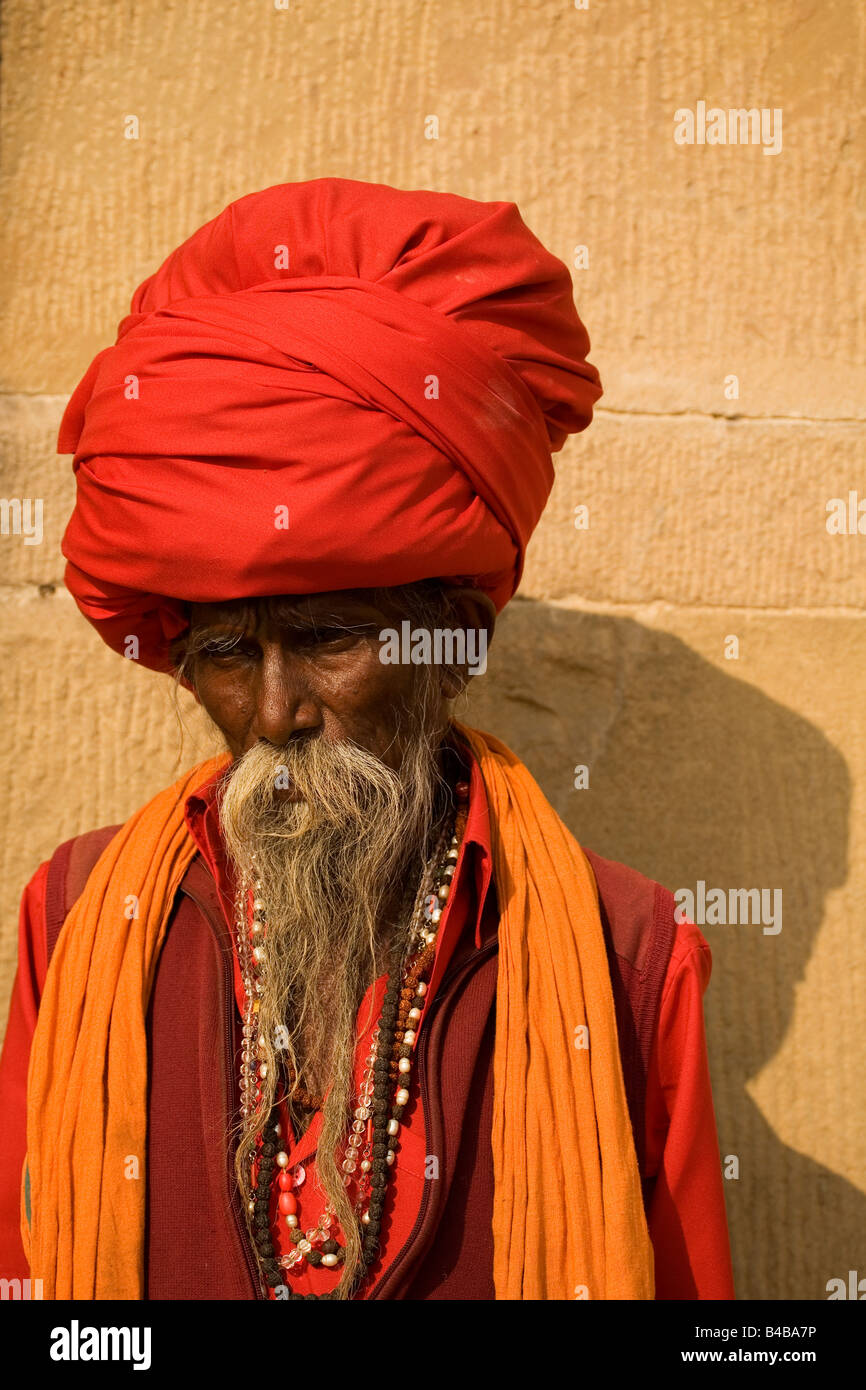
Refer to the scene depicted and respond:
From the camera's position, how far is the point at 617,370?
8.70 ft

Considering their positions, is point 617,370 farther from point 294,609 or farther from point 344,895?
point 344,895

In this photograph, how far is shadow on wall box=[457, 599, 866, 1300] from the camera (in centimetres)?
255

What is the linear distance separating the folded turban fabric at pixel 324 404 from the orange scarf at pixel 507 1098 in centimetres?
51

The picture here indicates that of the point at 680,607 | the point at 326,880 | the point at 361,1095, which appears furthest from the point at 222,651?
the point at 680,607

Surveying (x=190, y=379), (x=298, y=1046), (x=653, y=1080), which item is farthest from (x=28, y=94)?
(x=653, y=1080)

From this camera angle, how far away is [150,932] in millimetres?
1909

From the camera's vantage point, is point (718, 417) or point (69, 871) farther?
point (718, 417)

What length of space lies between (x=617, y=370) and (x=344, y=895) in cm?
140

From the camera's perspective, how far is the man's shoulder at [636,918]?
6.26ft

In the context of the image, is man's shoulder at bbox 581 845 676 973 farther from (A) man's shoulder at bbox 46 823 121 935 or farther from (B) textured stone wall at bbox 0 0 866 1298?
(A) man's shoulder at bbox 46 823 121 935

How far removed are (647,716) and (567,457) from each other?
23.6 inches

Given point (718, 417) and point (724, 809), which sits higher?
point (718, 417)

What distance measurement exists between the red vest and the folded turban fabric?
0.59 meters

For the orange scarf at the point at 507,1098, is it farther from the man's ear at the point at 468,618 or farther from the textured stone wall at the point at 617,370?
the textured stone wall at the point at 617,370
